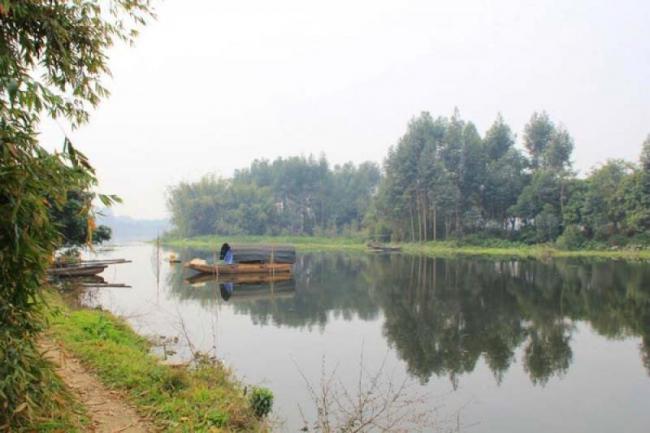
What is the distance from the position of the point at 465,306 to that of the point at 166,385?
1144 centimetres

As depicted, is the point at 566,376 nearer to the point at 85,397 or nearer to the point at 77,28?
the point at 85,397

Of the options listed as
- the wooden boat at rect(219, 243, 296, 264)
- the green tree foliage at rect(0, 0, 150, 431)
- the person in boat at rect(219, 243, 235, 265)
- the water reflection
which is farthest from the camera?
the wooden boat at rect(219, 243, 296, 264)

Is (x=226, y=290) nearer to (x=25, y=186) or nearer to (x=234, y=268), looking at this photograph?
(x=234, y=268)

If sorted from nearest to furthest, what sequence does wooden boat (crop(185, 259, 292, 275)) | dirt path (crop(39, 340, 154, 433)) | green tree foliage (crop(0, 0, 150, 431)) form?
green tree foliage (crop(0, 0, 150, 431))
dirt path (crop(39, 340, 154, 433))
wooden boat (crop(185, 259, 292, 275))

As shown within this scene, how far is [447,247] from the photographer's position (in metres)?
44.4

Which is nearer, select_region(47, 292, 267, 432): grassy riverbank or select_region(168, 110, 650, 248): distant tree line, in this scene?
select_region(47, 292, 267, 432): grassy riverbank

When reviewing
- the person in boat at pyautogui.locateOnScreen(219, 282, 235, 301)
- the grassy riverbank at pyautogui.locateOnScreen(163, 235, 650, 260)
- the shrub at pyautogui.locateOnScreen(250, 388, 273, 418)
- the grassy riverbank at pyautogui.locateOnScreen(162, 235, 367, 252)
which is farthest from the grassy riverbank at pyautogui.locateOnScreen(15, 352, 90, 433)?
the grassy riverbank at pyautogui.locateOnScreen(162, 235, 367, 252)

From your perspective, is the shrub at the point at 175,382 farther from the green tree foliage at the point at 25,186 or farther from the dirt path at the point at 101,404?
the green tree foliage at the point at 25,186

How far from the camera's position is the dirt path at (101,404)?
4867mm

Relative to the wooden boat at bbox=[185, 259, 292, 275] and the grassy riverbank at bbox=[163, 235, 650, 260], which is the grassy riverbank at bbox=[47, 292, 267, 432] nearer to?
the wooden boat at bbox=[185, 259, 292, 275]

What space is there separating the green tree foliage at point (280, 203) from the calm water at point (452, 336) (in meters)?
42.2

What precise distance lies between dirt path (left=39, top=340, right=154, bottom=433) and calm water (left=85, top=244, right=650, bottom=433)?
7.26ft

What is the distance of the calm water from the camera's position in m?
7.81

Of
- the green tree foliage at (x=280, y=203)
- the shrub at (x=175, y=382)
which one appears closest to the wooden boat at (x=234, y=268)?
the shrub at (x=175, y=382)
